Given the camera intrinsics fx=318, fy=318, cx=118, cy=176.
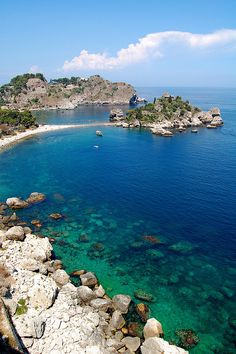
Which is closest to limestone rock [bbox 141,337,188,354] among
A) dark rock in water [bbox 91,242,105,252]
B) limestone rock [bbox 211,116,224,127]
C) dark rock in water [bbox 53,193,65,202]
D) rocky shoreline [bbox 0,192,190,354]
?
rocky shoreline [bbox 0,192,190,354]

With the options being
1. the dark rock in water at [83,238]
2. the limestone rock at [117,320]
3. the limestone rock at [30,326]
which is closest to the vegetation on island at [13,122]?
the dark rock in water at [83,238]

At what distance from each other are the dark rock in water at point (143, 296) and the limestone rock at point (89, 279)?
20.8ft

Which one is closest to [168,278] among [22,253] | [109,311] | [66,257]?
[109,311]

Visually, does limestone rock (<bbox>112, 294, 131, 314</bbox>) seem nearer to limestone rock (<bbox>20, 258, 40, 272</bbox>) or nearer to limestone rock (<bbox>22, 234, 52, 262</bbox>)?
limestone rock (<bbox>20, 258, 40, 272</bbox>)

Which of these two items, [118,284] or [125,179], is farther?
[125,179]

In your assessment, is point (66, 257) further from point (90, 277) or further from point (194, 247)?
point (194, 247)

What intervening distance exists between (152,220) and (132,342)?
106ft

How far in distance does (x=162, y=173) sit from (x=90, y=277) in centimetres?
5825

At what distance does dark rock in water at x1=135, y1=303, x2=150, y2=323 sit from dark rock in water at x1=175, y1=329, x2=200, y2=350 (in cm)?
431

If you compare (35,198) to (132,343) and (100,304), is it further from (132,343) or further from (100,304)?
(132,343)

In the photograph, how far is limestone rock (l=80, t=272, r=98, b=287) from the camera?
154ft

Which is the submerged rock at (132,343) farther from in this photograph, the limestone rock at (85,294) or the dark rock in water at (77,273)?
the dark rock in water at (77,273)

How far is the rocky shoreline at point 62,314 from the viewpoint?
35.3m

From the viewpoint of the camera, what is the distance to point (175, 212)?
70.9 metres
